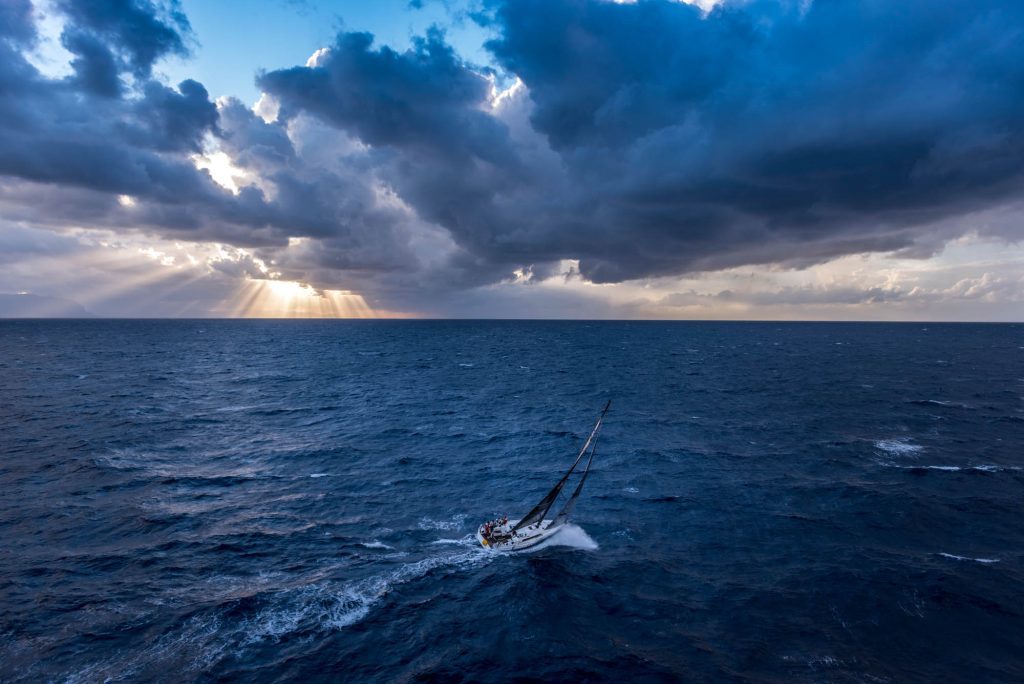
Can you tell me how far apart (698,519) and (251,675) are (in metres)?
38.0

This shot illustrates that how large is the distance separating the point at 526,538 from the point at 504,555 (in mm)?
2453

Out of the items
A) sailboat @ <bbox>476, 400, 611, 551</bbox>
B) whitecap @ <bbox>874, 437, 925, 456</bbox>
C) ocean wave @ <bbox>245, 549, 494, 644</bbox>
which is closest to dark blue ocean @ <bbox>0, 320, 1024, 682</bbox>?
ocean wave @ <bbox>245, 549, 494, 644</bbox>

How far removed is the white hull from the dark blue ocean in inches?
45.6

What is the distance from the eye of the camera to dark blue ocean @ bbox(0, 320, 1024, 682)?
28.9 meters

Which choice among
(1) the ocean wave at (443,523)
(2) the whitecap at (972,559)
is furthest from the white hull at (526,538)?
(2) the whitecap at (972,559)

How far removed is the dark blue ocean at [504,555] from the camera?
28875mm

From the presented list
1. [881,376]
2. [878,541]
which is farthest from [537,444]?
[881,376]

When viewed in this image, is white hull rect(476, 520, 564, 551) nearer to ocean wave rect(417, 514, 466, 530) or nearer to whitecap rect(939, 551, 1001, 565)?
ocean wave rect(417, 514, 466, 530)

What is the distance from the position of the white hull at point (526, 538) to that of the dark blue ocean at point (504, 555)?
3.80ft

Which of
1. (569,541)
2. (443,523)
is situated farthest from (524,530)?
(443,523)

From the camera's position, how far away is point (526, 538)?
42250 mm

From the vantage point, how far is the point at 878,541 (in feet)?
137

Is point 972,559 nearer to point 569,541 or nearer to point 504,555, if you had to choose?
point 569,541

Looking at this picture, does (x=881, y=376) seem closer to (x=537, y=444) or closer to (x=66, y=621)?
(x=537, y=444)
